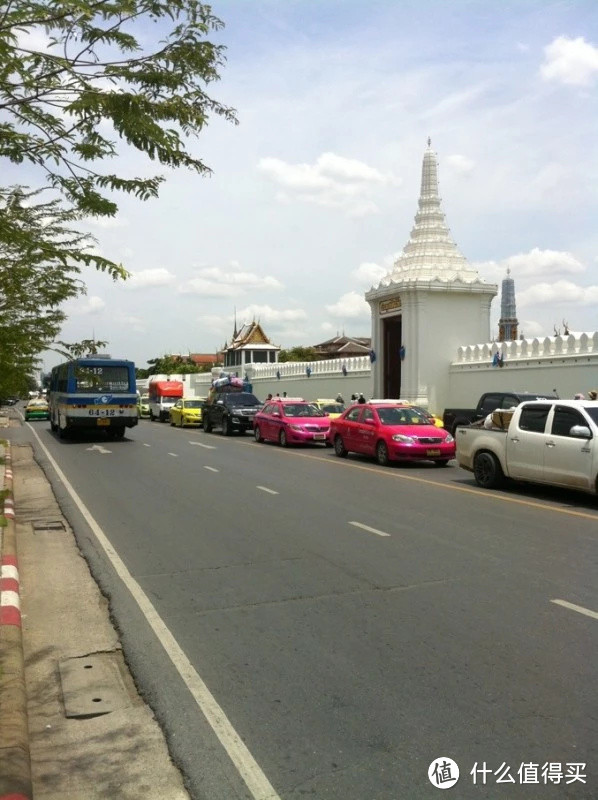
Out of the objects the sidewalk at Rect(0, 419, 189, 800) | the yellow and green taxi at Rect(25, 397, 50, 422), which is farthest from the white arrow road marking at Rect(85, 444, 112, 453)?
the yellow and green taxi at Rect(25, 397, 50, 422)

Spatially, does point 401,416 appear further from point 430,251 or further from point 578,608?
point 430,251

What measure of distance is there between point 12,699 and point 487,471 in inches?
421

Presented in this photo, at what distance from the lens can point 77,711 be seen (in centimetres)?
471

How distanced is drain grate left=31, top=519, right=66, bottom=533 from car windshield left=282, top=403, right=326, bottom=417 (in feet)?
45.8

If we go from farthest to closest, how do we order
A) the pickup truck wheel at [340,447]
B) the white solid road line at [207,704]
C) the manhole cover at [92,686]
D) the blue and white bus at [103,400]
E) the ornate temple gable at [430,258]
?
the ornate temple gable at [430,258], the blue and white bus at [103,400], the pickup truck wheel at [340,447], the manhole cover at [92,686], the white solid road line at [207,704]

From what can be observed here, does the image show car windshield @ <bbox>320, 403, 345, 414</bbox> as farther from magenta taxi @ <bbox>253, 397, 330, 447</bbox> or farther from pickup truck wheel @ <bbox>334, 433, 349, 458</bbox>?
pickup truck wheel @ <bbox>334, 433, 349, 458</bbox>

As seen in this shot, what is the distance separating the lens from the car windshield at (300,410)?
82.4 ft

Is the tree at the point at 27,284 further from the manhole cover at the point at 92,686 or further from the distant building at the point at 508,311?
the distant building at the point at 508,311

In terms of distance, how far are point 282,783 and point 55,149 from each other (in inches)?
191

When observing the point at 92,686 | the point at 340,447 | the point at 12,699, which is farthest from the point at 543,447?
the point at 12,699

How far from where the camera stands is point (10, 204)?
8.75 m

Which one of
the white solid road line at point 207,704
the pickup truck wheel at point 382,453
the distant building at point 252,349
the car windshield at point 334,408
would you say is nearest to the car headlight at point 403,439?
the pickup truck wheel at point 382,453

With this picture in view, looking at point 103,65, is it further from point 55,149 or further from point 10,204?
point 10,204

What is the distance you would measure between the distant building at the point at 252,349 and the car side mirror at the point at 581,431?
179 ft
